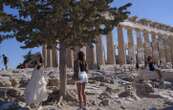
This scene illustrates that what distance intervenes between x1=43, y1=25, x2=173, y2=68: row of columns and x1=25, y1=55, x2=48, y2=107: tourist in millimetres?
27071

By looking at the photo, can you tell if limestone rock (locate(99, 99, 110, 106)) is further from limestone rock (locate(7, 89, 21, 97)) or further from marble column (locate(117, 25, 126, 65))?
marble column (locate(117, 25, 126, 65))

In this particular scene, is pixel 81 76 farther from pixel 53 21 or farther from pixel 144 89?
pixel 144 89

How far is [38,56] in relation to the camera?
13.3 m

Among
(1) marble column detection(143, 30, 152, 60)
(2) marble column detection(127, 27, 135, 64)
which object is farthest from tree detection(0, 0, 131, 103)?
(1) marble column detection(143, 30, 152, 60)

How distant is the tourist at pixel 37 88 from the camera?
512 inches

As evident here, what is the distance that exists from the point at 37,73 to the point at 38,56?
1.85 ft

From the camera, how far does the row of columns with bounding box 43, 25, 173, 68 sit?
48375mm

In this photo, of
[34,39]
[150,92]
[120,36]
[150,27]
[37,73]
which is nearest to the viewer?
[37,73]

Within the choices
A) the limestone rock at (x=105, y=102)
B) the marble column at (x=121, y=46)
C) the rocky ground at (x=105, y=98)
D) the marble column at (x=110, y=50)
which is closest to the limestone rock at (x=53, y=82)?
the rocky ground at (x=105, y=98)

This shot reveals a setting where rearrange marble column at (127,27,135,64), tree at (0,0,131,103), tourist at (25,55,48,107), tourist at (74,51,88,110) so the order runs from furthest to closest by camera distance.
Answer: marble column at (127,27,135,64), tree at (0,0,131,103), tourist at (25,55,48,107), tourist at (74,51,88,110)

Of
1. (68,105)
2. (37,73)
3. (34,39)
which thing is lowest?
(68,105)

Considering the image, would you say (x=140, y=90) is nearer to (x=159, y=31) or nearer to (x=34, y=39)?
(x=34, y=39)

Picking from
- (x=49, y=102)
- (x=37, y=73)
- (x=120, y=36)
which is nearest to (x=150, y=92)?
(x=49, y=102)

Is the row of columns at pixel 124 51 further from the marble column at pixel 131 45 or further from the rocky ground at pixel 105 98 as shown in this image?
the rocky ground at pixel 105 98
